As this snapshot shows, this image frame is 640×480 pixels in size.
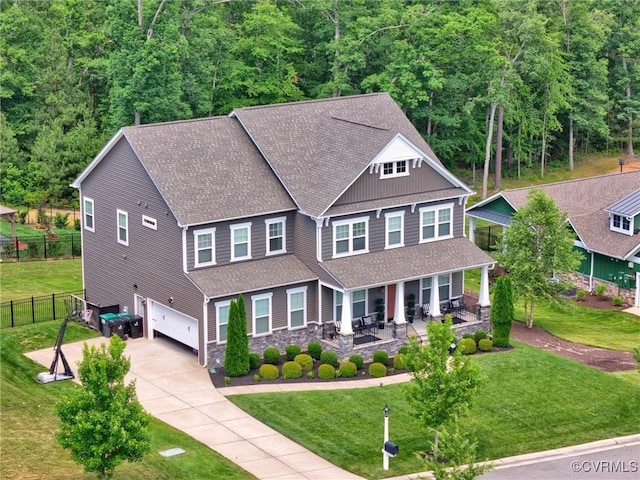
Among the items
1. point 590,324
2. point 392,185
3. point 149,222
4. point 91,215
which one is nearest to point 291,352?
point 149,222

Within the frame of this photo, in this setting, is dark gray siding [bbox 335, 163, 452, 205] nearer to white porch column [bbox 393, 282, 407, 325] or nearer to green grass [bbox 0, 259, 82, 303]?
white porch column [bbox 393, 282, 407, 325]

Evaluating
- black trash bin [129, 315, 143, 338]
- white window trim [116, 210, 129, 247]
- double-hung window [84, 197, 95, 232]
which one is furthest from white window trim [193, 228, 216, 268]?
double-hung window [84, 197, 95, 232]

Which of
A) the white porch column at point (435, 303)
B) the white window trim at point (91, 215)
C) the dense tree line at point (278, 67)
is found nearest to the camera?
the white porch column at point (435, 303)

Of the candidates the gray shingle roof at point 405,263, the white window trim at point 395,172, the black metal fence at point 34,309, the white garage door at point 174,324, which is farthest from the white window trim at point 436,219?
the black metal fence at point 34,309

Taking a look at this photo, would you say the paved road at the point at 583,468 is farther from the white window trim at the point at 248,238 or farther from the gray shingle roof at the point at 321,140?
the white window trim at the point at 248,238

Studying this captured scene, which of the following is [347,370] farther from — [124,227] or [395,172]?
[124,227]

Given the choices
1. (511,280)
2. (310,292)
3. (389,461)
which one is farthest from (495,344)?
(389,461)
